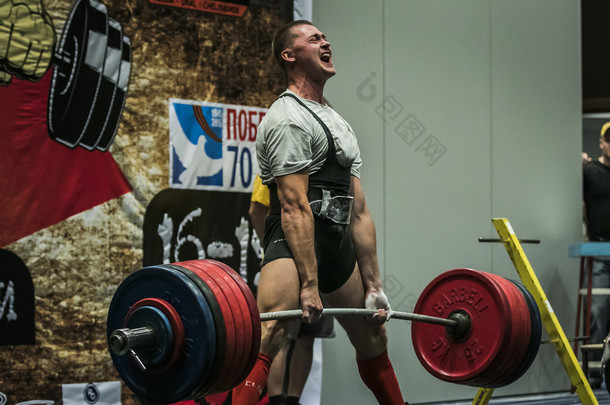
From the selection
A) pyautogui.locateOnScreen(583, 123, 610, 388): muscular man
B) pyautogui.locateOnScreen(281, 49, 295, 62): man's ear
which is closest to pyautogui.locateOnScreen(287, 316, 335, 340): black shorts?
pyautogui.locateOnScreen(281, 49, 295, 62): man's ear

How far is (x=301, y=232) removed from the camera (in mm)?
2754

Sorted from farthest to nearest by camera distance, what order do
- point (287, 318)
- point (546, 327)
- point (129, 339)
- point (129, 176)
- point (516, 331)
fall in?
point (546, 327) → point (129, 176) → point (516, 331) → point (287, 318) → point (129, 339)

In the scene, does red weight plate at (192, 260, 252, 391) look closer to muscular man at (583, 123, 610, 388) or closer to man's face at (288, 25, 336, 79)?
man's face at (288, 25, 336, 79)

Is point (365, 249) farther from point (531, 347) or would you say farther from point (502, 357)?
point (531, 347)

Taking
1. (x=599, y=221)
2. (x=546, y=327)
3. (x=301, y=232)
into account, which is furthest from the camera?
(x=599, y=221)

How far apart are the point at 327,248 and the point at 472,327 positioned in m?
0.70

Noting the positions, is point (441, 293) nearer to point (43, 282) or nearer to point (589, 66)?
point (43, 282)

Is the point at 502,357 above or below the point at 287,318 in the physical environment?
below

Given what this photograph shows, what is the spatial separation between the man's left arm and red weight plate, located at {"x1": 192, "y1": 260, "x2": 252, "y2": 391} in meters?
0.66

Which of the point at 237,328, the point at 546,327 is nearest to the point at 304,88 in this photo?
the point at 237,328

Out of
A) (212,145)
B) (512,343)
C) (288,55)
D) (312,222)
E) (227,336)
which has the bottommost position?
(512,343)

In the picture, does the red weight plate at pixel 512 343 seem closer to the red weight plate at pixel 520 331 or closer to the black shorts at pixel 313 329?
the red weight plate at pixel 520 331

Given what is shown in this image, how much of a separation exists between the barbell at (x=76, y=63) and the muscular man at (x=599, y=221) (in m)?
3.28

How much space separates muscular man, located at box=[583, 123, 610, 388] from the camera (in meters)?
5.45
